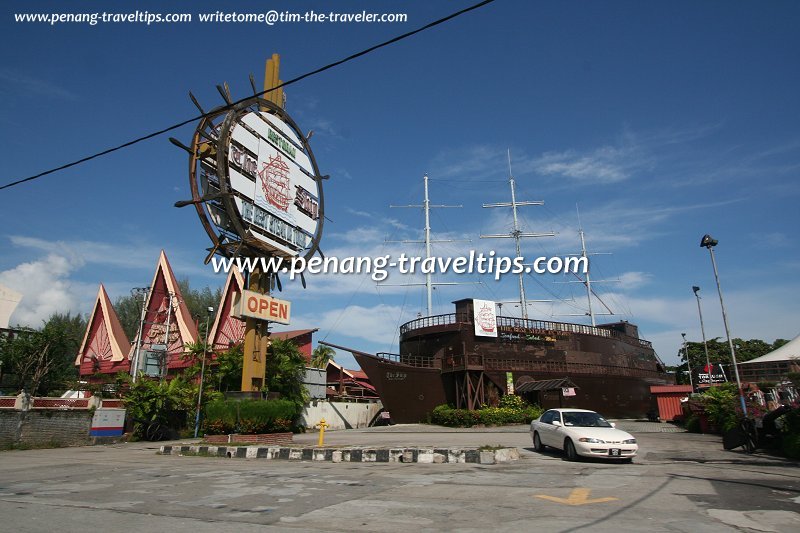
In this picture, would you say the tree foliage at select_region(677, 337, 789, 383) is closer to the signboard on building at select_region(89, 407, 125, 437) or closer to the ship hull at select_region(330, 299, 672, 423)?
the ship hull at select_region(330, 299, 672, 423)

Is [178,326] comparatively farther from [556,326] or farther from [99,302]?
[556,326]

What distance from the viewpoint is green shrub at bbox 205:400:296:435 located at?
16969 mm

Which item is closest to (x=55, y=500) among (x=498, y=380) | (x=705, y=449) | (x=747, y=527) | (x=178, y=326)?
(x=747, y=527)

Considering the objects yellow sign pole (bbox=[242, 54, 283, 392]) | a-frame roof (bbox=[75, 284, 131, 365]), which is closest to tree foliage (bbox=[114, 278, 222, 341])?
a-frame roof (bbox=[75, 284, 131, 365])

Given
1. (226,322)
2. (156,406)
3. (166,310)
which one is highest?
(166,310)

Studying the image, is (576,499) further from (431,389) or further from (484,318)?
(484,318)

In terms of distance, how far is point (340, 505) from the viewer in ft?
21.7

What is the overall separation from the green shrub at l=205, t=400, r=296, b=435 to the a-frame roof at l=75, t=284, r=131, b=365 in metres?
24.6

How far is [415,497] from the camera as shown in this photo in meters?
7.13

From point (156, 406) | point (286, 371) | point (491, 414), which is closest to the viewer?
point (156, 406)

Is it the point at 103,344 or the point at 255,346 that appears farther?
the point at 103,344

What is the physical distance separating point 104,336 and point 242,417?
2810 cm

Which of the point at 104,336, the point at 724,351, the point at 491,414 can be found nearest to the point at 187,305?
the point at 104,336

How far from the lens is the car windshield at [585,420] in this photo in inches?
482
